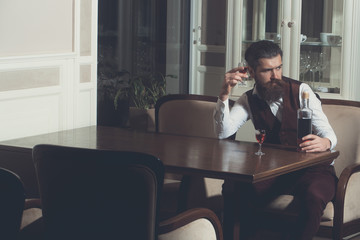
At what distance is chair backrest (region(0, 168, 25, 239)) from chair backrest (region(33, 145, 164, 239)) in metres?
0.28

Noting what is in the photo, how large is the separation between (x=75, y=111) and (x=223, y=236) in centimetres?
146

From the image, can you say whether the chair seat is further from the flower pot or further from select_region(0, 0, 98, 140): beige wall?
the flower pot

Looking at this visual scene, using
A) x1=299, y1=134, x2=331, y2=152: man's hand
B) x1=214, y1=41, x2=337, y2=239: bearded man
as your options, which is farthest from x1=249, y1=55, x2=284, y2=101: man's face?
x1=299, y1=134, x2=331, y2=152: man's hand

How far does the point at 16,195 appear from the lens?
77.3 inches

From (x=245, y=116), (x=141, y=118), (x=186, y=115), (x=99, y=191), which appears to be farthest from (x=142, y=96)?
(x=99, y=191)

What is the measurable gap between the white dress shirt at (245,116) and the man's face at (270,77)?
47 mm

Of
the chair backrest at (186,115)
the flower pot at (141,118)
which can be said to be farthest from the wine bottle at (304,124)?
the flower pot at (141,118)

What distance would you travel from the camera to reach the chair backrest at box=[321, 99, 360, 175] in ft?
11.3

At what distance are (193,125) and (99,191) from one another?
1632 millimetres

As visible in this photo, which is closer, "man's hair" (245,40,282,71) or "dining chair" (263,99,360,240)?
"dining chair" (263,99,360,240)

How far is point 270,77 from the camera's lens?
338cm

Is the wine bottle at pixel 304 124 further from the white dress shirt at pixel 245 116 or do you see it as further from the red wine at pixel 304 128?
the white dress shirt at pixel 245 116

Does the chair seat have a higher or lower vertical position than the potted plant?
lower

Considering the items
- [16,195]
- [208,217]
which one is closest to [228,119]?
[208,217]
